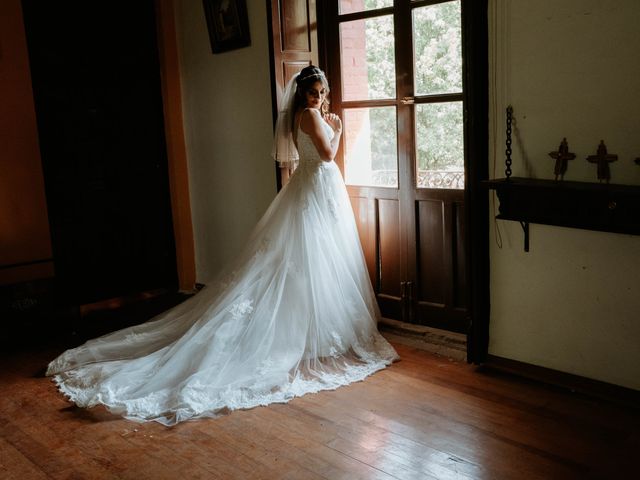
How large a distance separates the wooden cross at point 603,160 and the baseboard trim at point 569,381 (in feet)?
3.23

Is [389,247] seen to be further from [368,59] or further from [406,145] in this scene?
[368,59]

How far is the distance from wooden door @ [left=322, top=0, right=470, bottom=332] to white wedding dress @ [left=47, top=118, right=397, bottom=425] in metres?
0.26

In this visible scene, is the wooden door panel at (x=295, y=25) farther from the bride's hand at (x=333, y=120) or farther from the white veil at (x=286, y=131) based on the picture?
the bride's hand at (x=333, y=120)

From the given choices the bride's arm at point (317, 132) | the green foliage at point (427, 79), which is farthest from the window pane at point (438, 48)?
the bride's arm at point (317, 132)

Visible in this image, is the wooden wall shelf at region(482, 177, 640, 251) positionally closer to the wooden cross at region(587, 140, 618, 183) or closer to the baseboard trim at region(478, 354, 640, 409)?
the wooden cross at region(587, 140, 618, 183)

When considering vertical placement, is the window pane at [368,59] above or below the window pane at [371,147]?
above

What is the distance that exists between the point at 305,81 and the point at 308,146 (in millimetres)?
375

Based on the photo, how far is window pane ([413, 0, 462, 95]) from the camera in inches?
141

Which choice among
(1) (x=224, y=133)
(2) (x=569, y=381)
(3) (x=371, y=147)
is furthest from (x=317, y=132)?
(2) (x=569, y=381)

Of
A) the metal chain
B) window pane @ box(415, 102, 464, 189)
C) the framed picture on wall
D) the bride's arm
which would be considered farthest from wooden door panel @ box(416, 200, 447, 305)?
the framed picture on wall

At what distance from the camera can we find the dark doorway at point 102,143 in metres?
4.59

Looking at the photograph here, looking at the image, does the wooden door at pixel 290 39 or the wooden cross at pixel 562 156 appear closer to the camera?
the wooden cross at pixel 562 156

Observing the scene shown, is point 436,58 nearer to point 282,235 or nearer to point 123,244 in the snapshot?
point 282,235

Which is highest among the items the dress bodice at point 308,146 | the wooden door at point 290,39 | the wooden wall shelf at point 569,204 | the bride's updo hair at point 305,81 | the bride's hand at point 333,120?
the wooden door at point 290,39
